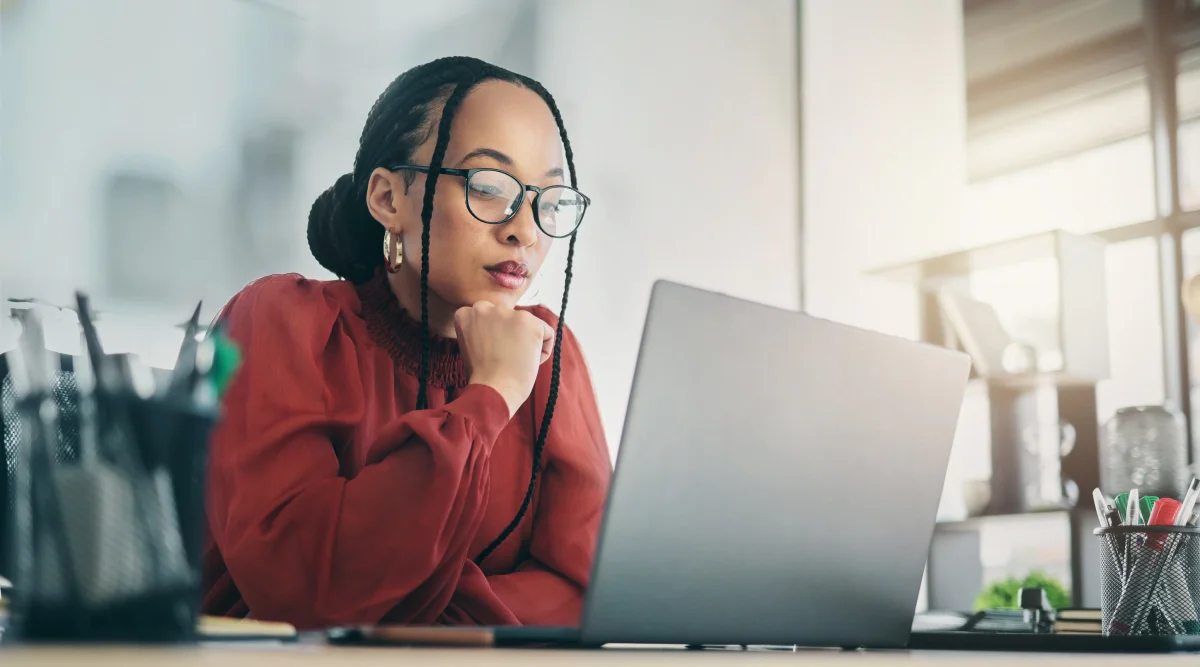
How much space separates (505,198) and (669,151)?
6.28 feet

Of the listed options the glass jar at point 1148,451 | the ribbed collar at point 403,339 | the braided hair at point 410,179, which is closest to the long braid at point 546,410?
the braided hair at point 410,179

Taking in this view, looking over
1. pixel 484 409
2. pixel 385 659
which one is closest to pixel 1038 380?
pixel 484 409

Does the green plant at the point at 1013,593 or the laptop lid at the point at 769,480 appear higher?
the laptop lid at the point at 769,480

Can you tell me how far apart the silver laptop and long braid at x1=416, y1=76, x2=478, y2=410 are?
75 cm

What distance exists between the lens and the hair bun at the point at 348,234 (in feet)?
5.06

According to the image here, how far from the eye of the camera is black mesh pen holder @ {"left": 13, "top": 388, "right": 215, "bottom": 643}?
1.49ft

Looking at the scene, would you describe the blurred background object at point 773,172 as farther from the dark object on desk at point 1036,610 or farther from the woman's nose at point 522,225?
the dark object on desk at point 1036,610

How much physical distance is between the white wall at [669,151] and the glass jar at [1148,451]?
1.12 metres

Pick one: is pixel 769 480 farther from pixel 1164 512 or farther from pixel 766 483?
pixel 1164 512

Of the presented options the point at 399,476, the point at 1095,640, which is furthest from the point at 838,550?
the point at 399,476

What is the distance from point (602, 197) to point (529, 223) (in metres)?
1.66

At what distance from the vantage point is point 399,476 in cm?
111

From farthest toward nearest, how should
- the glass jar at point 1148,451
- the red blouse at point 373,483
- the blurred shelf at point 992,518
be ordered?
the blurred shelf at point 992,518 < the glass jar at point 1148,451 < the red blouse at point 373,483

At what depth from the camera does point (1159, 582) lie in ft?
3.08
